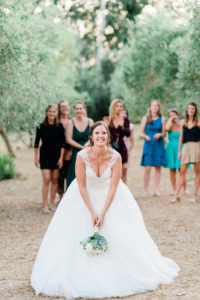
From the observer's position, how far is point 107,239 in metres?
4.77

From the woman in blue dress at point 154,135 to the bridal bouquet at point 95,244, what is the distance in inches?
228

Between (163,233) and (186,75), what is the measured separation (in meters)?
5.04

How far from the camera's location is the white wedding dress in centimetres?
452

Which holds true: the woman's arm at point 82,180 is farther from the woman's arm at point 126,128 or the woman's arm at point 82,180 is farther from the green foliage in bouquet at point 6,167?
the green foliage in bouquet at point 6,167

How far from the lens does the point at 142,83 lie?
69.0 feet

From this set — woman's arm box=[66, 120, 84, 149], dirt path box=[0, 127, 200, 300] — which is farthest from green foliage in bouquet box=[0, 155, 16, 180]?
woman's arm box=[66, 120, 84, 149]

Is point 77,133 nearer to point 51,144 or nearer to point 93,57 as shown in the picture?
point 51,144

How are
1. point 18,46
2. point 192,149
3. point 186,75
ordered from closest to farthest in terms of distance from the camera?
1. point 18,46
2. point 192,149
3. point 186,75

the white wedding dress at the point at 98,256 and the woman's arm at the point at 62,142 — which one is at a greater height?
the woman's arm at the point at 62,142

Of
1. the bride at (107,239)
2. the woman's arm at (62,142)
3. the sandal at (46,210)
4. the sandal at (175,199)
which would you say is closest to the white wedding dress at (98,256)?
the bride at (107,239)

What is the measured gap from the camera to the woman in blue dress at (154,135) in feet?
33.8

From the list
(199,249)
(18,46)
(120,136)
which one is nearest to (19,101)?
(18,46)

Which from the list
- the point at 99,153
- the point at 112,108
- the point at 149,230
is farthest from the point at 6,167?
the point at 99,153

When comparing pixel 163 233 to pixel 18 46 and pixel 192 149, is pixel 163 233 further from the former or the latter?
pixel 18 46
